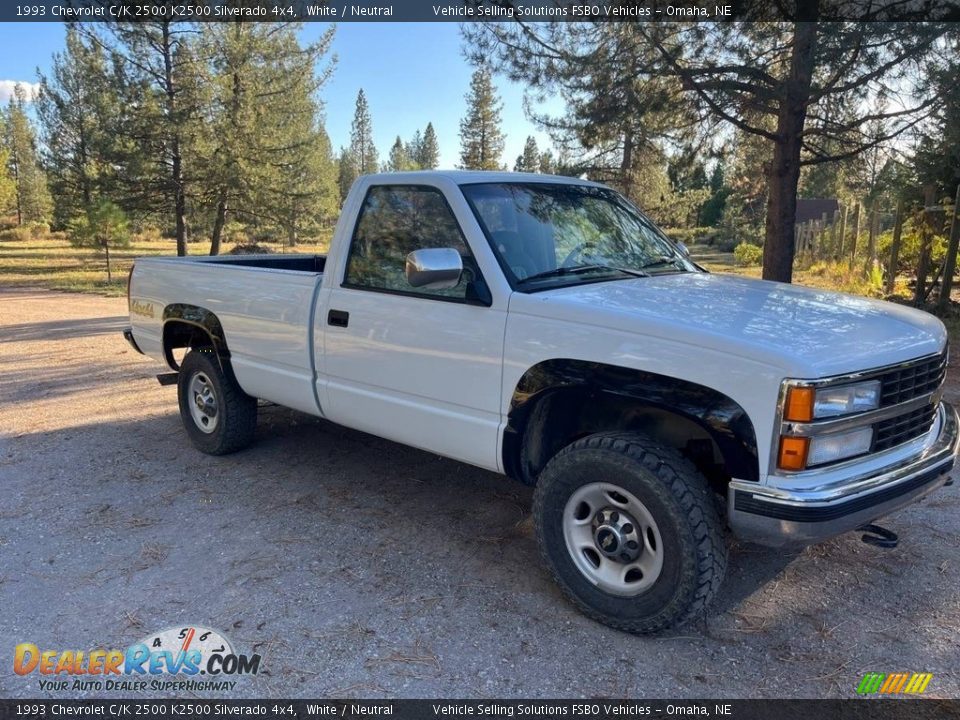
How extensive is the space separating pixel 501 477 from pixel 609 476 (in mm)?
2057

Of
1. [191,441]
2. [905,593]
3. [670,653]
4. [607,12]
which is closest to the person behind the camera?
[670,653]

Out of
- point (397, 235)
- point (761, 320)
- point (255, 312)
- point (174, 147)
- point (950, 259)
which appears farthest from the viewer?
point (174, 147)

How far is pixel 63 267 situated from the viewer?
2630 cm

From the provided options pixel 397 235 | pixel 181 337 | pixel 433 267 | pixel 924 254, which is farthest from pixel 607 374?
pixel 924 254

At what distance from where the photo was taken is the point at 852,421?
2.88m

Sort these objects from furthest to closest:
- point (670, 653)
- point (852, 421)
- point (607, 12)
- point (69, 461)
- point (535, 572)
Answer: point (607, 12) → point (69, 461) → point (535, 572) → point (670, 653) → point (852, 421)

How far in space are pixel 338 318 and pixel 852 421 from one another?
2.80m

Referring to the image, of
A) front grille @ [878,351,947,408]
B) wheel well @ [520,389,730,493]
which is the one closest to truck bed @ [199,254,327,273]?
wheel well @ [520,389,730,493]

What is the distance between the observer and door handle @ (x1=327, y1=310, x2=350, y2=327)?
4.25 metres

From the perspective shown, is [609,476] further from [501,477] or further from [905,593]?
[501,477]

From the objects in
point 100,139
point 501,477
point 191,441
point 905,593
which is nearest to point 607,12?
point 501,477

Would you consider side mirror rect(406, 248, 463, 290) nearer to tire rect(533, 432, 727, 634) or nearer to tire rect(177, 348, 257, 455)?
tire rect(533, 432, 727, 634)

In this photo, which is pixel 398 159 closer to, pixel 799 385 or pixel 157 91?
pixel 157 91

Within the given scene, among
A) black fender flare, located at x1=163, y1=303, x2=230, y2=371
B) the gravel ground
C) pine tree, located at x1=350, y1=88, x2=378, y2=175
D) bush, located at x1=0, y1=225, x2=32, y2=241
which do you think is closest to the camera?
the gravel ground
